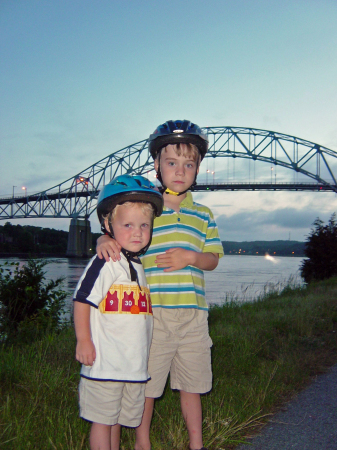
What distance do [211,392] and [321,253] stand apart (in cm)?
1490

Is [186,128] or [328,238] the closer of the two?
[186,128]

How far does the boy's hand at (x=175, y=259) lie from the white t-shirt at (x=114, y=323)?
27 cm

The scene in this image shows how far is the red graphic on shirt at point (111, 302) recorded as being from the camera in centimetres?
184

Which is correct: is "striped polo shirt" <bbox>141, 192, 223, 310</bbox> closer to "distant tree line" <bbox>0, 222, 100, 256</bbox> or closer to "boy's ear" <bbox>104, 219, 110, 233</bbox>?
"boy's ear" <bbox>104, 219, 110, 233</bbox>

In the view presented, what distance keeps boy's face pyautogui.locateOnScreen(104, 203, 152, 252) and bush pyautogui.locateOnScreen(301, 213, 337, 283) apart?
50.3ft

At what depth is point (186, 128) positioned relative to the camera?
2.33 meters

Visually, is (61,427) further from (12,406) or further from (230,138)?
(230,138)

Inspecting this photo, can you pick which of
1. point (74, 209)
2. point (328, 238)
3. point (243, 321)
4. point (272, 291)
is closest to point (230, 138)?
point (74, 209)

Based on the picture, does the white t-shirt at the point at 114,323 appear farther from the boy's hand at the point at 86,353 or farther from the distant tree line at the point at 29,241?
the distant tree line at the point at 29,241

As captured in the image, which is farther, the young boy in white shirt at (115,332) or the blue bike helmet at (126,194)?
the blue bike helmet at (126,194)

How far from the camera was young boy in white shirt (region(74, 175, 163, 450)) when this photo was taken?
5.91 feet

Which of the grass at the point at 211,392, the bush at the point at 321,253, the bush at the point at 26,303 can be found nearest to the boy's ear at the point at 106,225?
the grass at the point at 211,392

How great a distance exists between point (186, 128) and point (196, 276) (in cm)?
81

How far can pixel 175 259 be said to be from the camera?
2107mm
